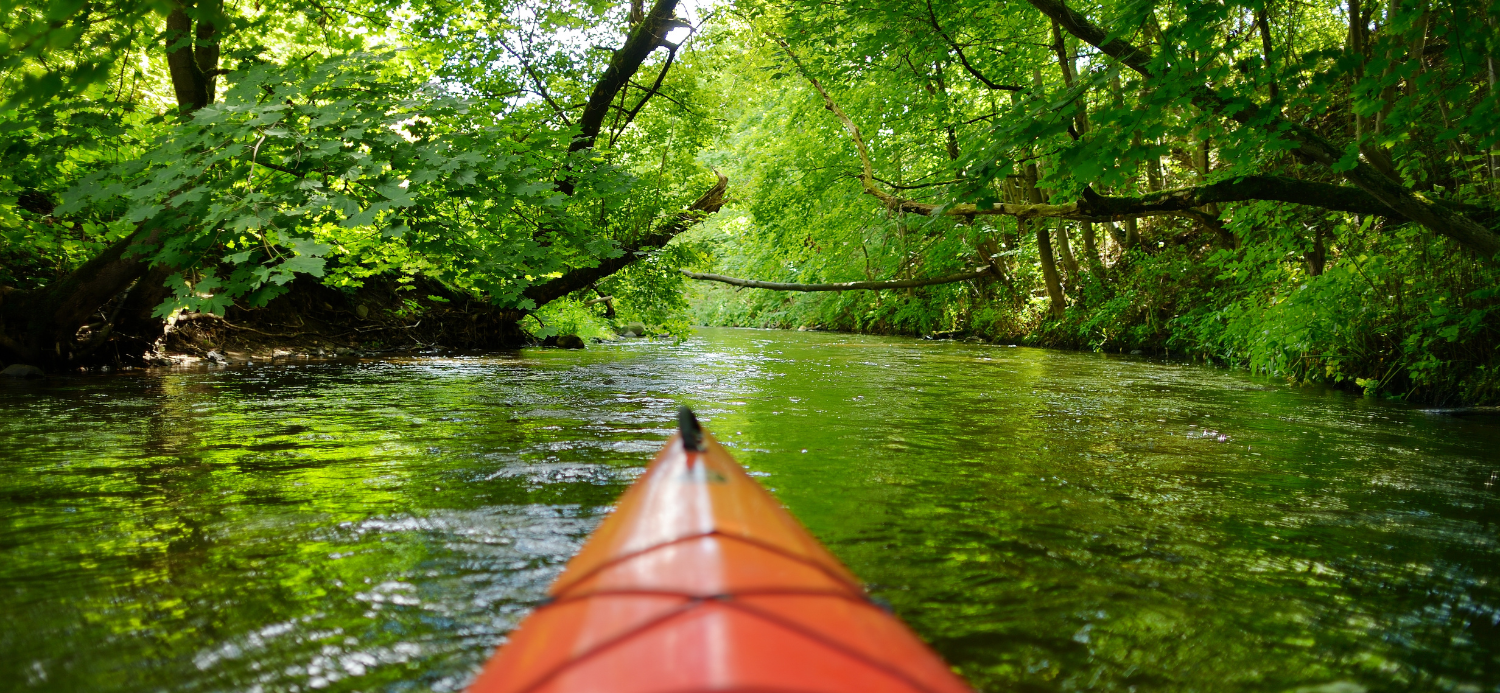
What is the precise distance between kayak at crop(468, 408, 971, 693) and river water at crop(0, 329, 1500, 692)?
0.58 m

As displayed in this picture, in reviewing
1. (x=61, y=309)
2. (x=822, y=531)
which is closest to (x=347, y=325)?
(x=61, y=309)

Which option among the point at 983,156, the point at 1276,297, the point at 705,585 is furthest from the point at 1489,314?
the point at 705,585

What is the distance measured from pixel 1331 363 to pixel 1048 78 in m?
6.99

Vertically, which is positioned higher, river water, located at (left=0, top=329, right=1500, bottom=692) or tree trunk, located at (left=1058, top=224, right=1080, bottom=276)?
tree trunk, located at (left=1058, top=224, right=1080, bottom=276)

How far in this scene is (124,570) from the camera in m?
2.52

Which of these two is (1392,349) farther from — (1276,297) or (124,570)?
(124,570)

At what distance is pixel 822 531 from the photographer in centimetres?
300

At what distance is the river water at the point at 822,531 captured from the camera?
6.56ft

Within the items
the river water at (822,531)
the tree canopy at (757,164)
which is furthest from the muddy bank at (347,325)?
the river water at (822,531)

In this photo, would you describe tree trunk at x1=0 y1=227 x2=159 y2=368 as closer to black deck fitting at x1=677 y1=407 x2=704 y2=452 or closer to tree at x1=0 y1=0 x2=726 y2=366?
tree at x1=0 y1=0 x2=726 y2=366

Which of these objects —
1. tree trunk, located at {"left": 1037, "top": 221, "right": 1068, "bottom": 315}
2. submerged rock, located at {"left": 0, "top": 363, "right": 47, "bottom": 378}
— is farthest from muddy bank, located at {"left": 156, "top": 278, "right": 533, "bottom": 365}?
tree trunk, located at {"left": 1037, "top": 221, "right": 1068, "bottom": 315}

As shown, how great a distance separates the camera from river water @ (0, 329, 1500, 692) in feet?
6.56

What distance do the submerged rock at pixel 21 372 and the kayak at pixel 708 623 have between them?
28.0 feet

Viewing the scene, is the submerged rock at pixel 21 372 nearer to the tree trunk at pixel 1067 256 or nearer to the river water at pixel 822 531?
the river water at pixel 822 531
